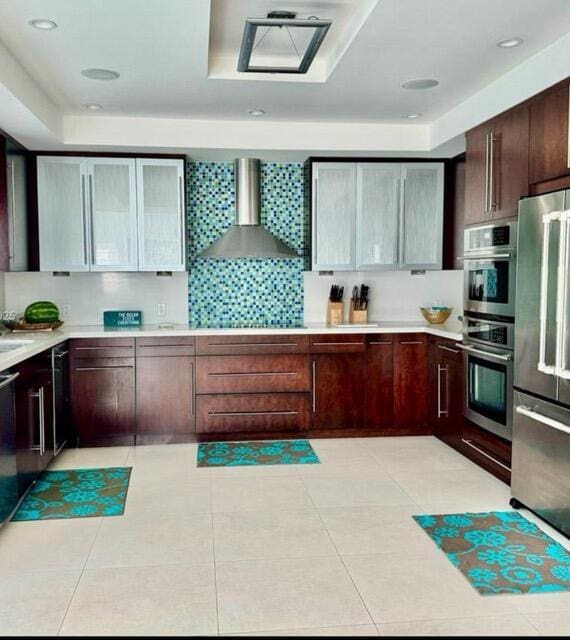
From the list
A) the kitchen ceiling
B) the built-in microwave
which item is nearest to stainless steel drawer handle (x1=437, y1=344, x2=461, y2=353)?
the built-in microwave

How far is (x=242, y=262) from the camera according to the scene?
568cm

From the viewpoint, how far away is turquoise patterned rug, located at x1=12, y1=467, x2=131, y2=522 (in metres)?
3.58

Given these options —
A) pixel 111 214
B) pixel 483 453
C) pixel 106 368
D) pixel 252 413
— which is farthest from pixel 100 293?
pixel 483 453

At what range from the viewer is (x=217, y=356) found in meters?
5.07

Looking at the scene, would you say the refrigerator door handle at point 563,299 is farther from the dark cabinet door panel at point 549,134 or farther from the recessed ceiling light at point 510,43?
the recessed ceiling light at point 510,43

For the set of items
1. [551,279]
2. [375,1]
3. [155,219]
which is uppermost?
[375,1]

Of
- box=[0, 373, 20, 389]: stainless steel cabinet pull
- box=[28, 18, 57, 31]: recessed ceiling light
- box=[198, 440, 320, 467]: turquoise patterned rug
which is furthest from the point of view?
box=[198, 440, 320, 467]: turquoise patterned rug

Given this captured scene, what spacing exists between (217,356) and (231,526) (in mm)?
1871

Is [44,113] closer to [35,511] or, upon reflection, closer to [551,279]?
[35,511]

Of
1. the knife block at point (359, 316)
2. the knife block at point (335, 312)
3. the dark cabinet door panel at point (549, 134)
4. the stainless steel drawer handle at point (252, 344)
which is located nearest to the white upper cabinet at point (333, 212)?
the knife block at point (335, 312)

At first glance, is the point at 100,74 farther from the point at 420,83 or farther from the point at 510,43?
the point at 510,43

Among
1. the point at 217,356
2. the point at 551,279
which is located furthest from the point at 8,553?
the point at 551,279

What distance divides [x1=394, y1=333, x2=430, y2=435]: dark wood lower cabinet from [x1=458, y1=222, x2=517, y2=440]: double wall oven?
80 cm

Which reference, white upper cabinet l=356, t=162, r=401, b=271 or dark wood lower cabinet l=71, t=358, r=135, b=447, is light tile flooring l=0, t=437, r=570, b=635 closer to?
dark wood lower cabinet l=71, t=358, r=135, b=447
